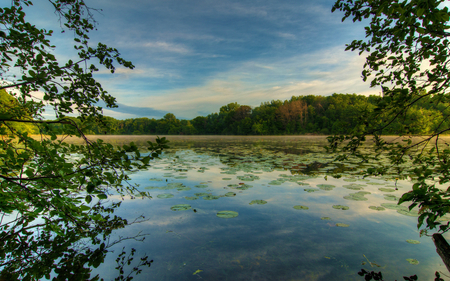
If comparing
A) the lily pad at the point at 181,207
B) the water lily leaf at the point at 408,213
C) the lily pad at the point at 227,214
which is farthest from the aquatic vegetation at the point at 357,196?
the lily pad at the point at 181,207

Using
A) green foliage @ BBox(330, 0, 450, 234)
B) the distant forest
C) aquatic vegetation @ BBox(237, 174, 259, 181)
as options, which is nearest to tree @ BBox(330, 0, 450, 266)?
green foliage @ BBox(330, 0, 450, 234)

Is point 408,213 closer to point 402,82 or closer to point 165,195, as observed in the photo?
point 402,82

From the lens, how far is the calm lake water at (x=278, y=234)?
2.33 meters

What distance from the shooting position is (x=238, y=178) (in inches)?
261

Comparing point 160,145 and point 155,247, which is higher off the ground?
point 160,145

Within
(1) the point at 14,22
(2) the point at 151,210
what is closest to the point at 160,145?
(1) the point at 14,22

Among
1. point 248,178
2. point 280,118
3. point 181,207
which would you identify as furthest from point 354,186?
point 280,118

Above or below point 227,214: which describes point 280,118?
above

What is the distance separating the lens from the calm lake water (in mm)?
2326

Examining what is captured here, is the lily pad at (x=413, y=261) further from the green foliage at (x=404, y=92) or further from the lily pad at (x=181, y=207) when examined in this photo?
the lily pad at (x=181, y=207)

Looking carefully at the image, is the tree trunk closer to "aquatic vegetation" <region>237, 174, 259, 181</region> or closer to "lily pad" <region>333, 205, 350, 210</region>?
"lily pad" <region>333, 205, 350, 210</region>

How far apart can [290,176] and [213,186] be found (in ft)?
8.96

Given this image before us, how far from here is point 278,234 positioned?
3.10 m

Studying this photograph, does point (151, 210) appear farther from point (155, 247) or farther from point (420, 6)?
point (420, 6)
